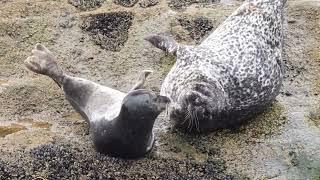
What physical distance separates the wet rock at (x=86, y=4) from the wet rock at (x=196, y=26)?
886 millimetres

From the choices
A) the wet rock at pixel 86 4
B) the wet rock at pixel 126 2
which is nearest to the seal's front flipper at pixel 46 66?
the wet rock at pixel 86 4

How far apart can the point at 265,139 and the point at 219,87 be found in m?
0.57

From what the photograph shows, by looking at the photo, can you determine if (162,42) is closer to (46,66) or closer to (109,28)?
(109,28)

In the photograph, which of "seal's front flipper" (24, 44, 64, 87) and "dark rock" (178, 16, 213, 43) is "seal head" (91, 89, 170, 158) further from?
"dark rock" (178, 16, 213, 43)

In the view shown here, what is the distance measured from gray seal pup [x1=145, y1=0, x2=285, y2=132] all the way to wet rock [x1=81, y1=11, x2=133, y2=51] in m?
0.54

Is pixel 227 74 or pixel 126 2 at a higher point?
pixel 227 74

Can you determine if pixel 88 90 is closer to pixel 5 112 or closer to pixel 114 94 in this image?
pixel 114 94

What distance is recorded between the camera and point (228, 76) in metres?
6.29

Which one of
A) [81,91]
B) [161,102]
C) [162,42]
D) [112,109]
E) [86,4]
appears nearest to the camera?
[161,102]

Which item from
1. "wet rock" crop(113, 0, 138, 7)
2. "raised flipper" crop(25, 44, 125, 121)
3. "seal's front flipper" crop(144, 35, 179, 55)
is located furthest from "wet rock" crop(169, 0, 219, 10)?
"raised flipper" crop(25, 44, 125, 121)

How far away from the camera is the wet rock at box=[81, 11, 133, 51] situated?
730cm

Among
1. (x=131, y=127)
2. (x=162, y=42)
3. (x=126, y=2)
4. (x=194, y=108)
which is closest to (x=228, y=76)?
(x=194, y=108)

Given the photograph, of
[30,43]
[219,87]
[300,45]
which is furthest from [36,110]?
[300,45]

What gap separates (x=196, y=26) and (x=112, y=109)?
2068mm
